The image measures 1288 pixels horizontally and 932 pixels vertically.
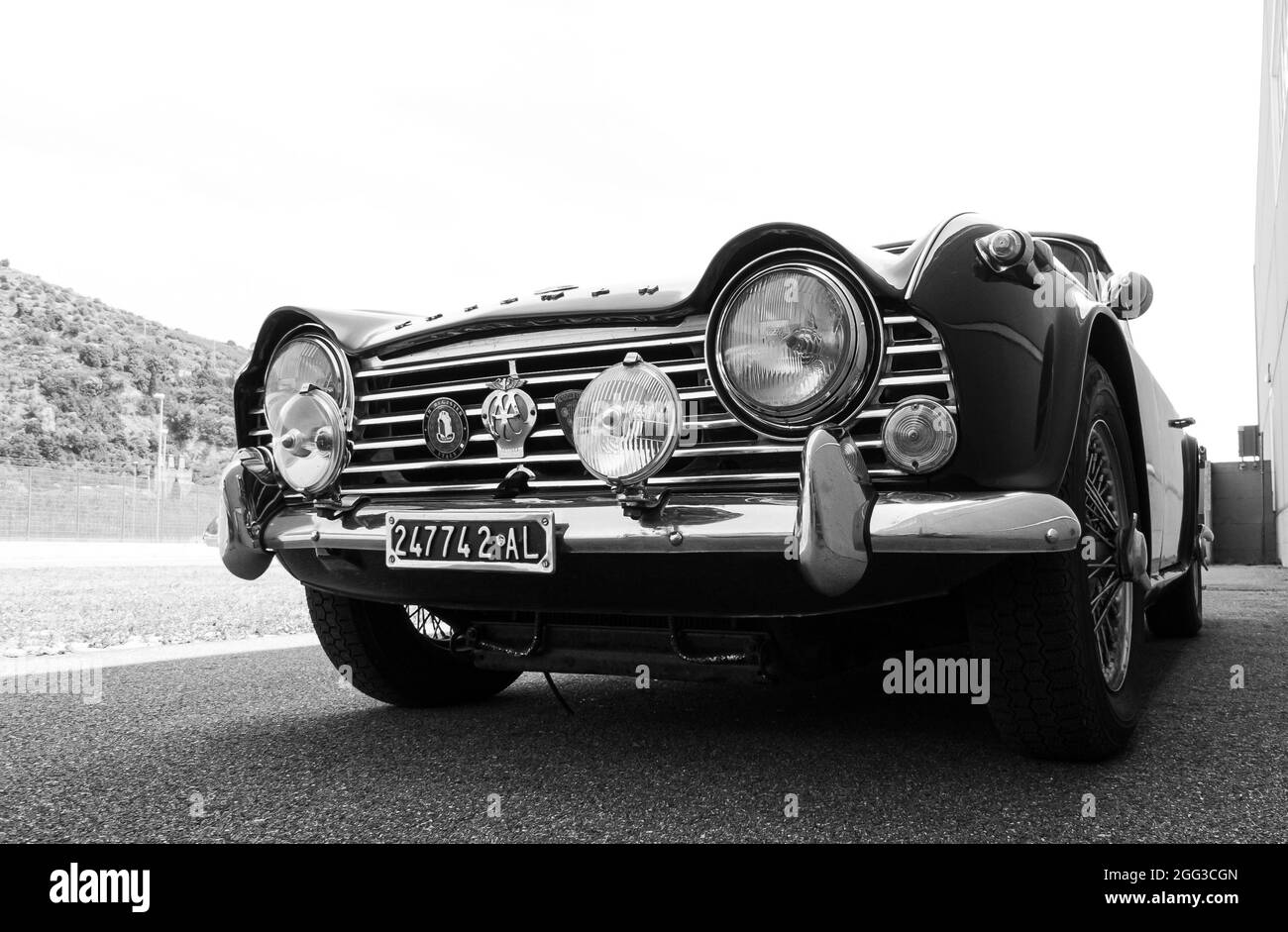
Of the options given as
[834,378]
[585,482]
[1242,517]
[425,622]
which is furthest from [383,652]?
[1242,517]

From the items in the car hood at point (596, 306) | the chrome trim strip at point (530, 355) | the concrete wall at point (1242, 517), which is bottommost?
the concrete wall at point (1242, 517)

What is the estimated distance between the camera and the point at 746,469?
2023 mm

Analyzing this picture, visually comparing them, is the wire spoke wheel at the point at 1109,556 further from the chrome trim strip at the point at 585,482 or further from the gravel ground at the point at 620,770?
the chrome trim strip at the point at 585,482

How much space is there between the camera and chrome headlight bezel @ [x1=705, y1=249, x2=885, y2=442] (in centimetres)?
188

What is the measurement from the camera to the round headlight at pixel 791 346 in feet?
6.17

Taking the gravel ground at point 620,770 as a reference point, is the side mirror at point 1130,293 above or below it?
above

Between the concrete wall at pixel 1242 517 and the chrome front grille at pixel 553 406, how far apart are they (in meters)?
16.9

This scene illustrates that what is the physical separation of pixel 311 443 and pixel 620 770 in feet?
3.48

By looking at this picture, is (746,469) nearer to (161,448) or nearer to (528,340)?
(528,340)

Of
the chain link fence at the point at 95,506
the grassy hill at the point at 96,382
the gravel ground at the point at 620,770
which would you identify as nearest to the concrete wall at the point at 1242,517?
the gravel ground at the point at 620,770
